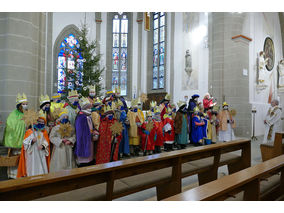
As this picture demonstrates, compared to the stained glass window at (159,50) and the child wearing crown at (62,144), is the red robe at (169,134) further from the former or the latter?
the stained glass window at (159,50)

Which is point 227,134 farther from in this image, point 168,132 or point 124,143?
point 124,143

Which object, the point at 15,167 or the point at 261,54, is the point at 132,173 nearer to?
the point at 15,167

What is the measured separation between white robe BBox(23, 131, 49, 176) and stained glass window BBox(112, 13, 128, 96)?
11913 millimetres

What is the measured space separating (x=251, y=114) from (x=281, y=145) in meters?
5.49

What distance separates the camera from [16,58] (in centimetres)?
468

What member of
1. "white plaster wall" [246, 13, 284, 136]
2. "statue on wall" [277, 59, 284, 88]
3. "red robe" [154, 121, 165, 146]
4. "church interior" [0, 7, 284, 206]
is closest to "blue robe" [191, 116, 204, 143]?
"church interior" [0, 7, 284, 206]

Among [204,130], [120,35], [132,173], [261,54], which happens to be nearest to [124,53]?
[120,35]

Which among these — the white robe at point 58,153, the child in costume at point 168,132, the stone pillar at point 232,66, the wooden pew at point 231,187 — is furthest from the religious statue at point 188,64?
the wooden pew at point 231,187

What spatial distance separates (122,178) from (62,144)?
6.21 ft

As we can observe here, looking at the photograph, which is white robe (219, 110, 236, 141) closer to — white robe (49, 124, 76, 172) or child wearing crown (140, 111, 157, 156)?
child wearing crown (140, 111, 157, 156)

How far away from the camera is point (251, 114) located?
9.63 meters

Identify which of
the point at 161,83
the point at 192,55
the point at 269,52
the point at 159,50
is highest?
the point at 159,50

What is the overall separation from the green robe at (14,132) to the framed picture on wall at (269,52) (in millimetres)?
11674

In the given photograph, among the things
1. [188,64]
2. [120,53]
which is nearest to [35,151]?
[188,64]
